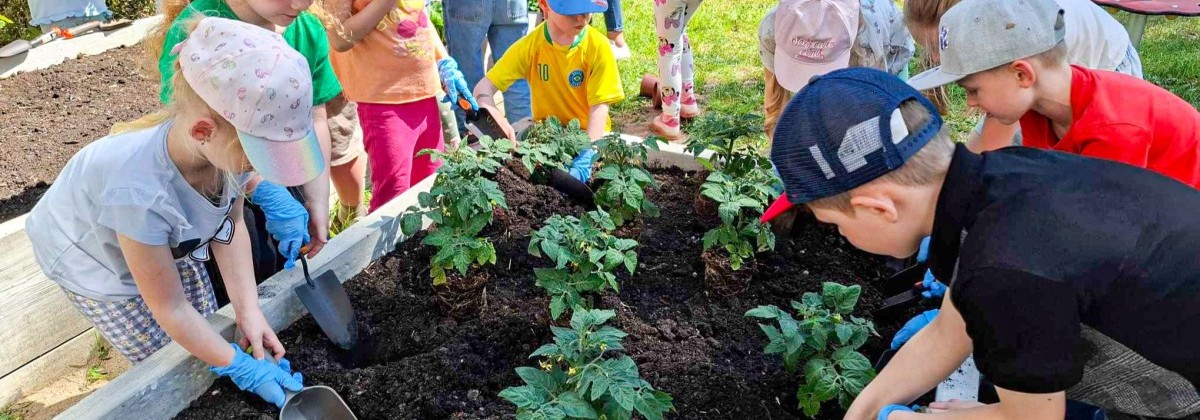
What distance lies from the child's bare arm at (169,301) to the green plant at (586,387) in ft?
2.44

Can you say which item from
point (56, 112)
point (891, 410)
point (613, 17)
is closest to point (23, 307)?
point (56, 112)

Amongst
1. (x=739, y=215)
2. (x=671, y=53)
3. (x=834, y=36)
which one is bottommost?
(x=671, y=53)

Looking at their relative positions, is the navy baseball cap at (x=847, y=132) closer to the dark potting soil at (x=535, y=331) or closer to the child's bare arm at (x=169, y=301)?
the dark potting soil at (x=535, y=331)

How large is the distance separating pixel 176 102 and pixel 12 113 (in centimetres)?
297

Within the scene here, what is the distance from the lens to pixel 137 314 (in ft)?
7.06

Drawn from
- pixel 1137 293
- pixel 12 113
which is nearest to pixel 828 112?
pixel 1137 293

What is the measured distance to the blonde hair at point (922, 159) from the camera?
1235 millimetres

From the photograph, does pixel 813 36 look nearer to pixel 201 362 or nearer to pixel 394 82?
→ pixel 394 82

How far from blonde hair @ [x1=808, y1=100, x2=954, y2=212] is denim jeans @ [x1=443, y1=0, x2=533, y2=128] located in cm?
255

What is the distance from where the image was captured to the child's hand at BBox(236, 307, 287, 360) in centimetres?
201

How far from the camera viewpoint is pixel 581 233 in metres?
2.14

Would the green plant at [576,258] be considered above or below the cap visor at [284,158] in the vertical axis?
below

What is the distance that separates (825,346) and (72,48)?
178 inches

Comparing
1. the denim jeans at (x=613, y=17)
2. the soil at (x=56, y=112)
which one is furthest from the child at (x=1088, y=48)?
the soil at (x=56, y=112)
